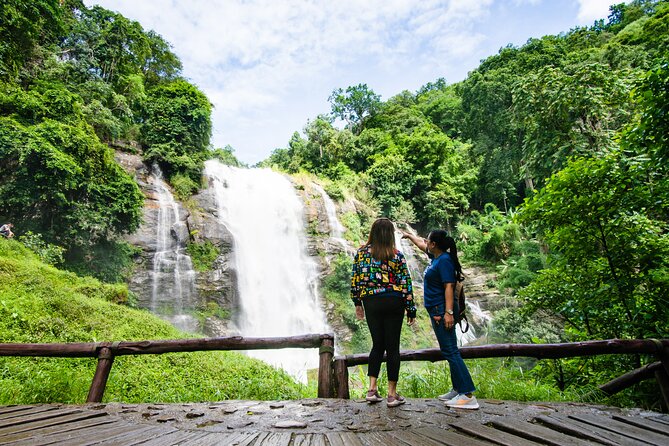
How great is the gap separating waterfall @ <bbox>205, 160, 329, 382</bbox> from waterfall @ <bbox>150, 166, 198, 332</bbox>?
197 centimetres

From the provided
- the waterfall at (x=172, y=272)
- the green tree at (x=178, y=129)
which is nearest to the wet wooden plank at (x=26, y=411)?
the waterfall at (x=172, y=272)

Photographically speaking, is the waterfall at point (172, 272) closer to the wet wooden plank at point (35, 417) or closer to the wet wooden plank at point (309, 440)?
the wet wooden plank at point (35, 417)

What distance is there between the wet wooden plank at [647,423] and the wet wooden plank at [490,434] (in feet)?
2.79

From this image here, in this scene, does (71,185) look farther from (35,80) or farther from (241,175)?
(241,175)

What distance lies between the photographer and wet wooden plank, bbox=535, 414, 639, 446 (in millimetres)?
1843

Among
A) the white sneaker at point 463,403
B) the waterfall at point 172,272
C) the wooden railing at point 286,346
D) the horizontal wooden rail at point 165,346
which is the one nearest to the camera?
the white sneaker at point 463,403

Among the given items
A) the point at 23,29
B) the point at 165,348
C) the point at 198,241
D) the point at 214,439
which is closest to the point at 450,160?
the point at 198,241

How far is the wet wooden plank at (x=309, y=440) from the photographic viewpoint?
6.43ft

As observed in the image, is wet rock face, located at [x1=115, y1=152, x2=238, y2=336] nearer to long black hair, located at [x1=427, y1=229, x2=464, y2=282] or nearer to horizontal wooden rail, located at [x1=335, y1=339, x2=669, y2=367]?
horizontal wooden rail, located at [x1=335, y1=339, x2=669, y2=367]

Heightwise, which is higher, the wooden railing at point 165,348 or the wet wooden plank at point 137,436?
the wooden railing at point 165,348

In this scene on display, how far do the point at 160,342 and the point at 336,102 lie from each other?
31713 mm

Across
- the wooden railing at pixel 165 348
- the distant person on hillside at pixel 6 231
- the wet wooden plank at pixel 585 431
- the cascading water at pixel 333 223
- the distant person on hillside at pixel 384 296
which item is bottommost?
the wet wooden plank at pixel 585 431

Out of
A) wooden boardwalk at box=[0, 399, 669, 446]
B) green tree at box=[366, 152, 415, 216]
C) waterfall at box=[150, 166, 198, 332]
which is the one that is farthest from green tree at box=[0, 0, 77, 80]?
green tree at box=[366, 152, 415, 216]

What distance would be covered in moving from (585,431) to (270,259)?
49.6 ft
